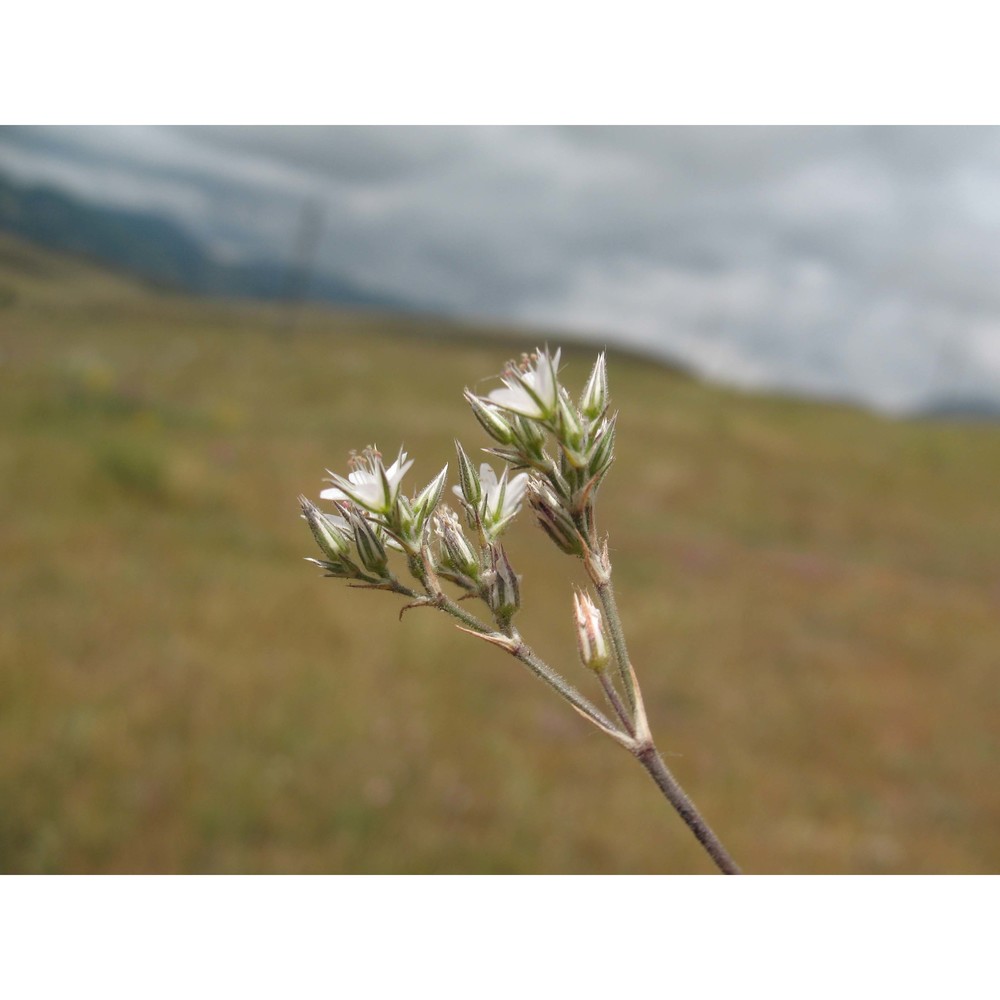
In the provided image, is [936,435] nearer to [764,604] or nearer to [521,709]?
[764,604]

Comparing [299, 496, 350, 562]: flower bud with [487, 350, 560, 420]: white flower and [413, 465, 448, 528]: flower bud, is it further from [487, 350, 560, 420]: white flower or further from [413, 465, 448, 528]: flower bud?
[487, 350, 560, 420]: white flower

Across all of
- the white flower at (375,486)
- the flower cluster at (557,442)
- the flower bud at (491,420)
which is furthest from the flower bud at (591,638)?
the white flower at (375,486)

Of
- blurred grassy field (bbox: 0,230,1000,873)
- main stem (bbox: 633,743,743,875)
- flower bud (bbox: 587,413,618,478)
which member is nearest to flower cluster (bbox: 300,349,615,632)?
flower bud (bbox: 587,413,618,478)

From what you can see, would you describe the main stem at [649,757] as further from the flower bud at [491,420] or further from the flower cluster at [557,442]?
the flower bud at [491,420]

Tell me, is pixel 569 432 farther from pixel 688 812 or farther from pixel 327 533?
pixel 688 812

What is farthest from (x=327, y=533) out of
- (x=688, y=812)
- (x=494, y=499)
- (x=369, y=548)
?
(x=688, y=812)

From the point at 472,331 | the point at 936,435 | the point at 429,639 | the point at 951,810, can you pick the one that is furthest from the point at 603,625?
the point at 472,331

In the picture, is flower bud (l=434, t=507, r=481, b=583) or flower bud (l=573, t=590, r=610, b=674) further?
flower bud (l=434, t=507, r=481, b=583)
